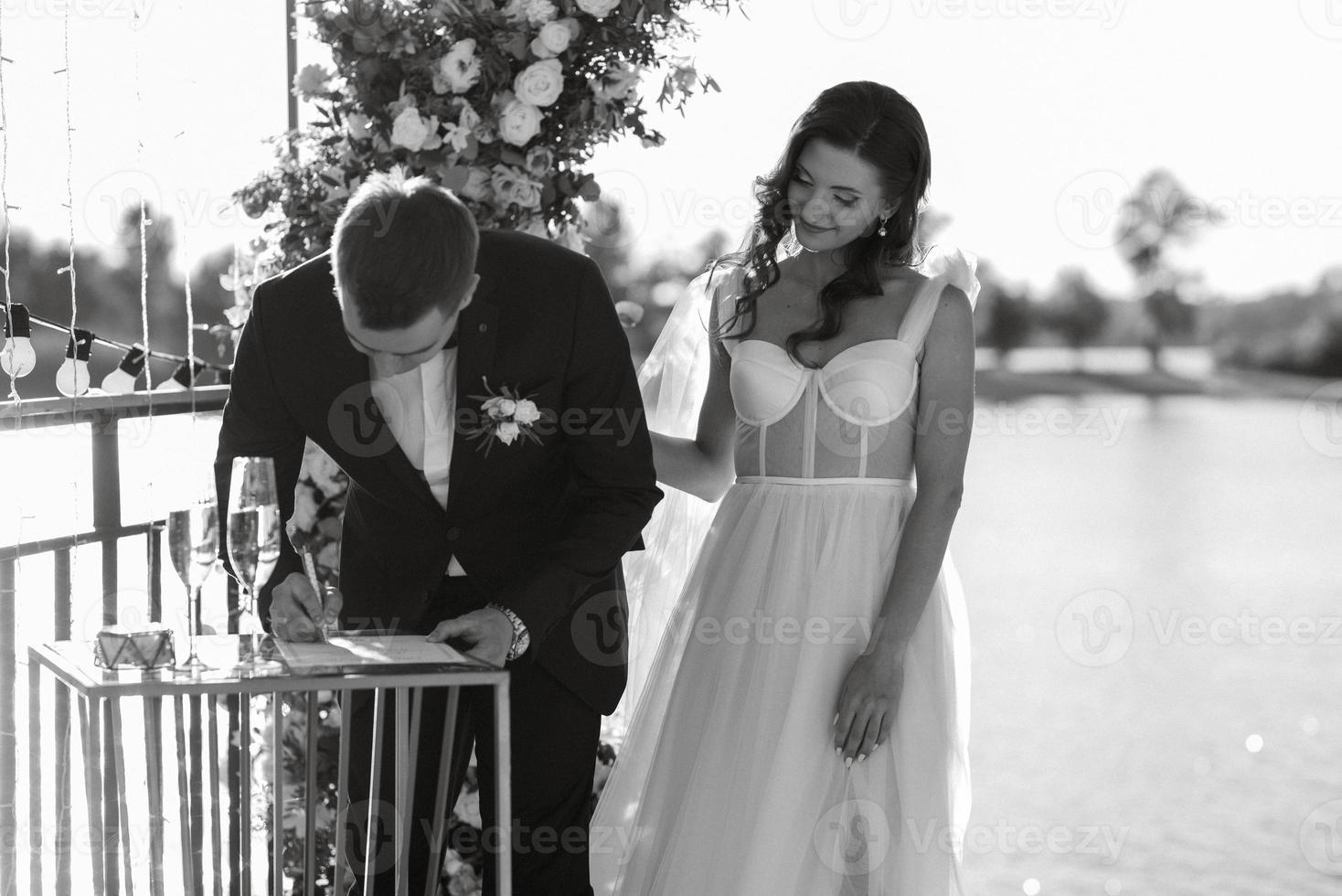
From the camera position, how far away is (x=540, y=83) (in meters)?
2.66

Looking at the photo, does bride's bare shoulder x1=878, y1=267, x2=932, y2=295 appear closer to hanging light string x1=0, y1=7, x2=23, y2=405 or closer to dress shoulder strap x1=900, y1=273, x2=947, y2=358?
dress shoulder strap x1=900, y1=273, x2=947, y2=358

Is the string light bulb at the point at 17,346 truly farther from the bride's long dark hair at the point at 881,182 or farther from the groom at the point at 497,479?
the bride's long dark hair at the point at 881,182

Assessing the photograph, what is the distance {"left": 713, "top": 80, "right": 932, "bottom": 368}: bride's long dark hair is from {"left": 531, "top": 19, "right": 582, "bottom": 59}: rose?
0.71m

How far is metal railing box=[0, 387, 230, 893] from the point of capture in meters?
2.30

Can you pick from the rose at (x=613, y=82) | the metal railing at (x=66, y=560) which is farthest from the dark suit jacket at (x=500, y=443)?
the rose at (x=613, y=82)

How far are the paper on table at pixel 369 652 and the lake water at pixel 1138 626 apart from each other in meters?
0.90

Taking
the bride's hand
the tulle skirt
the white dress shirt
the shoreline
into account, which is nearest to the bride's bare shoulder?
the tulle skirt

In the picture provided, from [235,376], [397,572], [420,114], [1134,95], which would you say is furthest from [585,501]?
[1134,95]

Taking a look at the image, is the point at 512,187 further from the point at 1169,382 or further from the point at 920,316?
the point at 1169,382

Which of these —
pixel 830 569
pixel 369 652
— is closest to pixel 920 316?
pixel 830 569

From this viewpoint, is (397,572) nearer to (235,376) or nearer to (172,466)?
(235,376)

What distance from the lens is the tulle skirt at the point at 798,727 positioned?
1971 mm

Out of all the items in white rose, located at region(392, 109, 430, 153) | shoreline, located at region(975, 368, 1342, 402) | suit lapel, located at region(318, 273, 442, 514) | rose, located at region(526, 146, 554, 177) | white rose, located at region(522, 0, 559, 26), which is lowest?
shoreline, located at region(975, 368, 1342, 402)

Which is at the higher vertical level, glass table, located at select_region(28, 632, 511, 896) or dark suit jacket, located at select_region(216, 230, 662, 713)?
dark suit jacket, located at select_region(216, 230, 662, 713)
